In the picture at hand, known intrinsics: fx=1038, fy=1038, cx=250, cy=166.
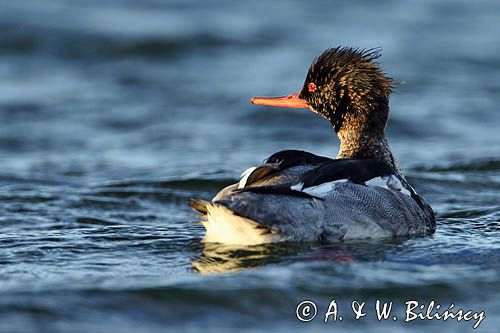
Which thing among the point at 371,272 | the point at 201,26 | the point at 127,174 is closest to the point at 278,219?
the point at 371,272

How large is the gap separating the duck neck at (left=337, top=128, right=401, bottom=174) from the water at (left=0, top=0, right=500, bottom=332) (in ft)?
2.87

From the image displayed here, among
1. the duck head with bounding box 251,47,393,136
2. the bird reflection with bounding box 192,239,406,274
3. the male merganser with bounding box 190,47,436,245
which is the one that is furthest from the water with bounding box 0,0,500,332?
the duck head with bounding box 251,47,393,136

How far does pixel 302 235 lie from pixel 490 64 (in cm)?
1080

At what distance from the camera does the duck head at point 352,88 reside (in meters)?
9.21

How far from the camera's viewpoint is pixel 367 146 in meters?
9.23

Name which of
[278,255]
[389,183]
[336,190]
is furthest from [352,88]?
[278,255]

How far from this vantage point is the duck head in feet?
30.2

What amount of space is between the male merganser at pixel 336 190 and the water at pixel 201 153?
0.16m

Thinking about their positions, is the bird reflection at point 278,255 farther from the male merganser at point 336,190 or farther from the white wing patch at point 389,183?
the white wing patch at point 389,183

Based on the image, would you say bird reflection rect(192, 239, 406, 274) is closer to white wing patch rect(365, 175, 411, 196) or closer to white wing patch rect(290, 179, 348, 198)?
white wing patch rect(290, 179, 348, 198)

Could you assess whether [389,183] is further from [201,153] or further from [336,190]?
[201,153]

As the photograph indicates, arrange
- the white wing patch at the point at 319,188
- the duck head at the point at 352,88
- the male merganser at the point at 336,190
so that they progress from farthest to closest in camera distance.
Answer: the duck head at the point at 352,88 < the white wing patch at the point at 319,188 < the male merganser at the point at 336,190

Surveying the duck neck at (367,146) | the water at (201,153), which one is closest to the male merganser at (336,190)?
the duck neck at (367,146)

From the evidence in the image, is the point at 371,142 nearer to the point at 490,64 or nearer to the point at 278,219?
the point at 278,219
